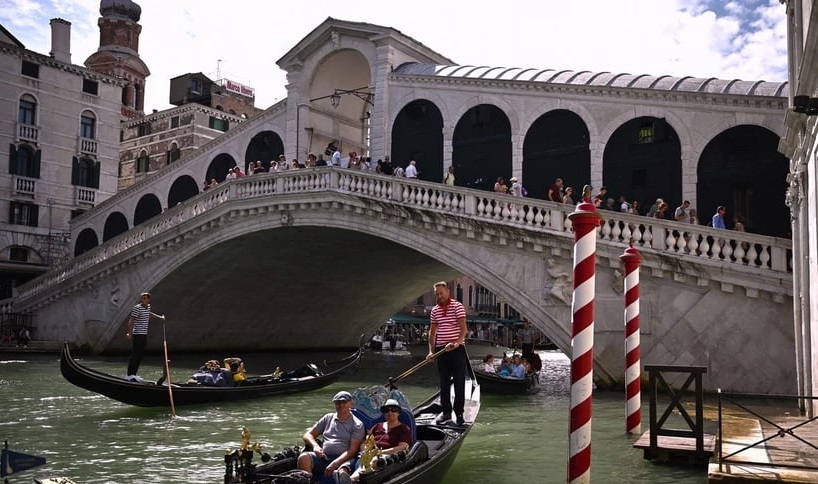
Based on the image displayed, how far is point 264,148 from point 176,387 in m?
11.6

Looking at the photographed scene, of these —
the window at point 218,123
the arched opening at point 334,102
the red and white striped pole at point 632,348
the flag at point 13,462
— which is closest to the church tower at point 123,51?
the window at point 218,123

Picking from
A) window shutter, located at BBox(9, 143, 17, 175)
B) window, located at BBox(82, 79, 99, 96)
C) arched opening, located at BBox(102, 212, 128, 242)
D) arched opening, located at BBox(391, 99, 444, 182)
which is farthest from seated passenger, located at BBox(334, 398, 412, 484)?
window, located at BBox(82, 79, 99, 96)

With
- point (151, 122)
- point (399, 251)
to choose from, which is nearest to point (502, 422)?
point (399, 251)

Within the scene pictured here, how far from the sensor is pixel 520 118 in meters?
15.7

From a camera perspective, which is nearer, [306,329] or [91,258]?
[91,258]

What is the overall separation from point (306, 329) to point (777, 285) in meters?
15.9

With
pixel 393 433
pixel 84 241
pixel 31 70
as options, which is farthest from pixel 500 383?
pixel 31 70

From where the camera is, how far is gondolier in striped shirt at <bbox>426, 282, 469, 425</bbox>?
705 cm

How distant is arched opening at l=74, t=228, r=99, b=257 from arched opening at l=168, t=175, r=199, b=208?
352 centimetres

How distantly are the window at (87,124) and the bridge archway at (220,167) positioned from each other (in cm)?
658

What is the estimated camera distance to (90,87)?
85.2 feet

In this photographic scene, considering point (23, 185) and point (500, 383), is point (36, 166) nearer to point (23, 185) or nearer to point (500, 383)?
point (23, 185)

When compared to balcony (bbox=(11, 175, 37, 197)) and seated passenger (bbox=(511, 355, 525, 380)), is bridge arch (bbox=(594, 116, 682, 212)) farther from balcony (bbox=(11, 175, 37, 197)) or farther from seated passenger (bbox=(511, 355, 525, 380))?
balcony (bbox=(11, 175, 37, 197))

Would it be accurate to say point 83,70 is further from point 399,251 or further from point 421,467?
point 421,467
